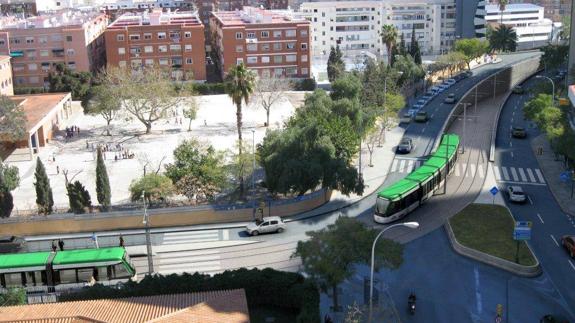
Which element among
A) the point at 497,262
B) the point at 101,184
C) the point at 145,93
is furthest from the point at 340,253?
the point at 145,93

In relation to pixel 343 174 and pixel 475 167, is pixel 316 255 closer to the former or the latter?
pixel 343 174

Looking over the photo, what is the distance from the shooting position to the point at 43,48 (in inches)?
4227

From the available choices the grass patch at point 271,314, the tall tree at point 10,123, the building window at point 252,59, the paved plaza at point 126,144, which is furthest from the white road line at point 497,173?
the building window at point 252,59

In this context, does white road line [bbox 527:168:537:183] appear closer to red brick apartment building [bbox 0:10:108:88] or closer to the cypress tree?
the cypress tree

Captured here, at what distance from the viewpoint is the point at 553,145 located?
57.8 meters

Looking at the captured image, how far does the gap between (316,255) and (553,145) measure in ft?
103

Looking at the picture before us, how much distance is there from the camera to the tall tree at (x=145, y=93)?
76.6 meters

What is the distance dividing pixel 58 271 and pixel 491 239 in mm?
25629

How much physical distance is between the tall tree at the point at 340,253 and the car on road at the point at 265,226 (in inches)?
501

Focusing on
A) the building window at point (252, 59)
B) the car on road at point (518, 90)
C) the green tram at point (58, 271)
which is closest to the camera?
the green tram at point (58, 271)

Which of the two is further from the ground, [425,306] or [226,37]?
[226,37]

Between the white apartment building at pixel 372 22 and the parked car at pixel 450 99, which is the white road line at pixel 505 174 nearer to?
the parked car at pixel 450 99

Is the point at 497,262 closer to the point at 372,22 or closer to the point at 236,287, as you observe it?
the point at 236,287

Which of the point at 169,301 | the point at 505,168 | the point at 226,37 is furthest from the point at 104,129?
the point at 169,301
